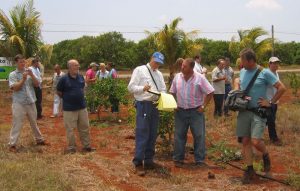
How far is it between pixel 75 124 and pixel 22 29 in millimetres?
12018

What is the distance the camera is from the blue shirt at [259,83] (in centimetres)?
625

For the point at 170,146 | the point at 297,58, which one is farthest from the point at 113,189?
the point at 297,58

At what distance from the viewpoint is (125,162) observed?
7.69 m

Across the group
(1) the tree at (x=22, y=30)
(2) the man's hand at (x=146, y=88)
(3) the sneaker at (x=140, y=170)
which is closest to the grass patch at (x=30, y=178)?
(3) the sneaker at (x=140, y=170)

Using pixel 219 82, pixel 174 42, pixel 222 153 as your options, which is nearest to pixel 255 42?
pixel 174 42

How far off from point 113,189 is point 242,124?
2.01 m

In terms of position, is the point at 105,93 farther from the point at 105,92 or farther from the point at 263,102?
the point at 263,102

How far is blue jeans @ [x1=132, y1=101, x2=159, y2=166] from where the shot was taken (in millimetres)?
6875

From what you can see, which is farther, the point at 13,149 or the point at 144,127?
the point at 13,149

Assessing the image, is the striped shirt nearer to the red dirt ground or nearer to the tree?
the red dirt ground

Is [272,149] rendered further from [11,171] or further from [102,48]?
[102,48]

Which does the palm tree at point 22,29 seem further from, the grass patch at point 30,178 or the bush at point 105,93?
the grass patch at point 30,178

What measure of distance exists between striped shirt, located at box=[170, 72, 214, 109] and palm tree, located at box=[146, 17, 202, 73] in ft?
39.9

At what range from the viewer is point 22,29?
63.2 feet
